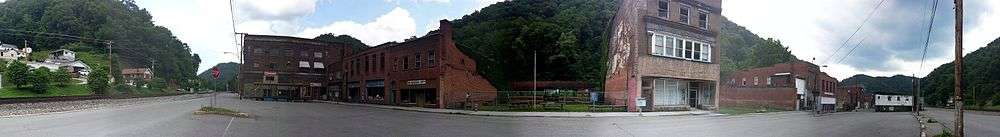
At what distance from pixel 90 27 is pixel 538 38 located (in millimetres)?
4301

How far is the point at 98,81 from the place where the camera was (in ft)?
24.1

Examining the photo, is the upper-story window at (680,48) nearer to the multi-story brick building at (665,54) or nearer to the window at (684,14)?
the multi-story brick building at (665,54)

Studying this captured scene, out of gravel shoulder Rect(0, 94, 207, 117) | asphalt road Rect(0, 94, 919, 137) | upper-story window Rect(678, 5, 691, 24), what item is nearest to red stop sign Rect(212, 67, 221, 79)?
asphalt road Rect(0, 94, 919, 137)

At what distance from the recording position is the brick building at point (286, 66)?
3953 millimetres

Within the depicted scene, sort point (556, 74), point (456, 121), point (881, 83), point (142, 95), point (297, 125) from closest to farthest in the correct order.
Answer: point (556, 74) → point (881, 83) → point (297, 125) → point (456, 121) → point (142, 95)

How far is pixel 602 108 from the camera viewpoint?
4266mm

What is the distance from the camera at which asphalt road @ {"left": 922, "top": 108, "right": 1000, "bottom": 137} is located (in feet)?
29.8

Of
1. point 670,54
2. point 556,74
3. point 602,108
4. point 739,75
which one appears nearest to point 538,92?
point 556,74

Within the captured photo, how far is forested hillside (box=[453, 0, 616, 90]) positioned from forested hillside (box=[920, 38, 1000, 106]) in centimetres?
365

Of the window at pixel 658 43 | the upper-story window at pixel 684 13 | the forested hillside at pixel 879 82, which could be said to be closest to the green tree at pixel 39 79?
the window at pixel 658 43

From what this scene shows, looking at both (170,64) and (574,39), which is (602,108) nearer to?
(574,39)

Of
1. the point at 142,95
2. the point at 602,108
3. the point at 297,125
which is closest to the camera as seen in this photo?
the point at 602,108

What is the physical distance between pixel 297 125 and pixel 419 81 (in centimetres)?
133

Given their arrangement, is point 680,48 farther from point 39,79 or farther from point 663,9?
point 39,79
